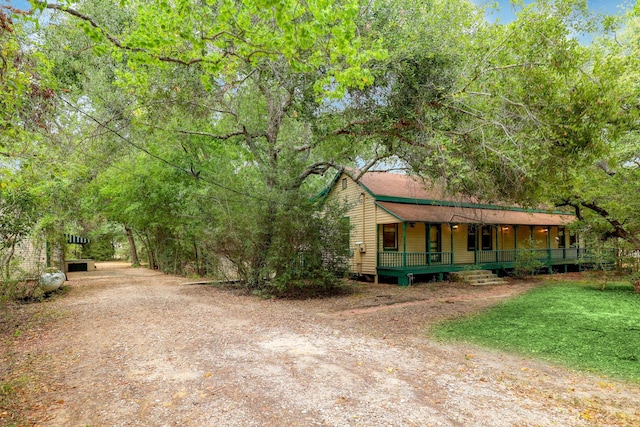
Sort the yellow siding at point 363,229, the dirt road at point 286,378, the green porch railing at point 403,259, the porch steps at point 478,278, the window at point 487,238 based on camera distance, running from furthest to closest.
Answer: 1. the window at point 487,238
2. the yellow siding at point 363,229
3. the porch steps at point 478,278
4. the green porch railing at point 403,259
5. the dirt road at point 286,378

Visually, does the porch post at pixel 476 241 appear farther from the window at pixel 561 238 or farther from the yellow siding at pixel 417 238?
the window at pixel 561 238

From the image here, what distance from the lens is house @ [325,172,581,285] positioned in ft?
52.9

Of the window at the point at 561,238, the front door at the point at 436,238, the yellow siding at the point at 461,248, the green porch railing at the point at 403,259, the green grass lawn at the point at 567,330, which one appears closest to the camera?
the green grass lawn at the point at 567,330

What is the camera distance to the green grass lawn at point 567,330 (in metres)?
5.88

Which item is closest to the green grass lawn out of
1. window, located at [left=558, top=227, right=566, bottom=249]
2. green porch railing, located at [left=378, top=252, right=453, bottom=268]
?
green porch railing, located at [left=378, top=252, right=453, bottom=268]

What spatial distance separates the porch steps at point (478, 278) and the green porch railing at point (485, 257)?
2.37ft

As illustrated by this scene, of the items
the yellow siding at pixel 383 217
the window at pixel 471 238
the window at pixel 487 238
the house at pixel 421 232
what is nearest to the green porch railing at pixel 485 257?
the house at pixel 421 232

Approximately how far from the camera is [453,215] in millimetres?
16391

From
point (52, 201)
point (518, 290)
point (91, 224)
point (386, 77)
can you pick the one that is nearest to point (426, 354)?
point (386, 77)

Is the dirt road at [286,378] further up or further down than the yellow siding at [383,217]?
further down

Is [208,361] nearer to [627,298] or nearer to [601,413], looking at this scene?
[601,413]

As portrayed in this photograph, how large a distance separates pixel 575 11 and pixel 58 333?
13191 millimetres

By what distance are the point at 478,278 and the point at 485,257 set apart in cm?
262

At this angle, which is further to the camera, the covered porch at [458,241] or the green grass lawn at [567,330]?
the covered porch at [458,241]
